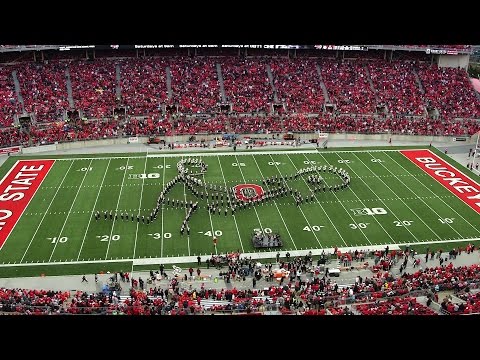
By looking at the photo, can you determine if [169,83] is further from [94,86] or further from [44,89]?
[44,89]

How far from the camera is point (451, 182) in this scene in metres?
31.5

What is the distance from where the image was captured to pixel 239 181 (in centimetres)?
3072

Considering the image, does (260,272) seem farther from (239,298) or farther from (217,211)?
(217,211)

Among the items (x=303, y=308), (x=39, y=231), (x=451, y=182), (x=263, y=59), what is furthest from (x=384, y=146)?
(x=39, y=231)

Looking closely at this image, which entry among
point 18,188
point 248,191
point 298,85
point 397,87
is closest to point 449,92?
point 397,87

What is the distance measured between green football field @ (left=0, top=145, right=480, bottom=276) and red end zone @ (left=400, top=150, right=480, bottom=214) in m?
0.61

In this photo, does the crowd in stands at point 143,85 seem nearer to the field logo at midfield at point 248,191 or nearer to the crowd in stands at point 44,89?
the crowd in stands at point 44,89

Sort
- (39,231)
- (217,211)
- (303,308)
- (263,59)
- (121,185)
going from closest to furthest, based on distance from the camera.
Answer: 1. (303,308)
2. (39,231)
3. (217,211)
4. (121,185)
5. (263,59)

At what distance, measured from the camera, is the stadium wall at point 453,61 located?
4769cm

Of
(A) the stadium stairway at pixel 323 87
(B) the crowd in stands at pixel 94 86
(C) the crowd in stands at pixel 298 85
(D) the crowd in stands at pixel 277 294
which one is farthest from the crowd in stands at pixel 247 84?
(D) the crowd in stands at pixel 277 294

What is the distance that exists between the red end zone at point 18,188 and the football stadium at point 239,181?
131 mm

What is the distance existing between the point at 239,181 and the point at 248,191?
63.2 inches

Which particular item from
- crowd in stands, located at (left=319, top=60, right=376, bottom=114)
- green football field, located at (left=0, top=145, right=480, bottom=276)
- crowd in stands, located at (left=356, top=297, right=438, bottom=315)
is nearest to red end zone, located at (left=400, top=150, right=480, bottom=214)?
green football field, located at (left=0, top=145, right=480, bottom=276)

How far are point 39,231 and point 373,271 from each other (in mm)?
15970
